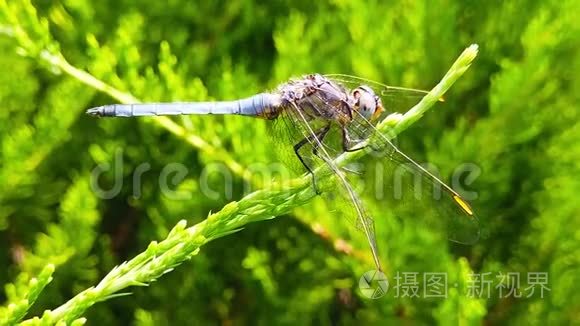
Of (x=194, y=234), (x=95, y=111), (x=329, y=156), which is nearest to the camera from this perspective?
(x=194, y=234)

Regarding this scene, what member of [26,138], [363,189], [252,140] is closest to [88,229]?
[26,138]

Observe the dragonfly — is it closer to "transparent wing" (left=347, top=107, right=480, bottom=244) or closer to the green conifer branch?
"transparent wing" (left=347, top=107, right=480, bottom=244)

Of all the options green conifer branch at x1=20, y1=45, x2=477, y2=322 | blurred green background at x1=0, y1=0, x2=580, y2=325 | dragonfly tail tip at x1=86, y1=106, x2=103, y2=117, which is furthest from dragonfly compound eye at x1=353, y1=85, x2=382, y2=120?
dragonfly tail tip at x1=86, y1=106, x2=103, y2=117

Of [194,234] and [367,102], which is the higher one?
[367,102]

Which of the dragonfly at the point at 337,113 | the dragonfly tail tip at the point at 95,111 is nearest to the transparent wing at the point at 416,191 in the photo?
the dragonfly at the point at 337,113

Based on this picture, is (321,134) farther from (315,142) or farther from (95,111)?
(95,111)

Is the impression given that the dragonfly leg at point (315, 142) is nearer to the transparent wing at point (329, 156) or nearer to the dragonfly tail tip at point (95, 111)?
the transparent wing at point (329, 156)

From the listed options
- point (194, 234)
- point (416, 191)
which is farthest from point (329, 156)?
point (194, 234)

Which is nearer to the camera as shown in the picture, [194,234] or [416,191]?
[194,234]
